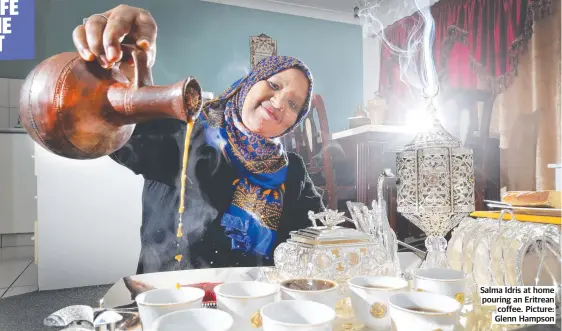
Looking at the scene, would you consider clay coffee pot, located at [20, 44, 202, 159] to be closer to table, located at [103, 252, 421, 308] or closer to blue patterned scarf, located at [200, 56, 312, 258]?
table, located at [103, 252, 421, 308]

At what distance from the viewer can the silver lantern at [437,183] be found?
1.26 metres

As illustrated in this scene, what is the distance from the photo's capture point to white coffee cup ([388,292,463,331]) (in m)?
0.65

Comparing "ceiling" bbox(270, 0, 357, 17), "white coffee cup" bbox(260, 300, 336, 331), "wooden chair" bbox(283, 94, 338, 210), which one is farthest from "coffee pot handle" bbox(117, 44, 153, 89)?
"ceiling" bbox(270, 0, 357, 17)

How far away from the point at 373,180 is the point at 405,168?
3.02ft

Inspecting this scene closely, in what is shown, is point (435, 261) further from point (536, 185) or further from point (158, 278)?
point (536, 185)

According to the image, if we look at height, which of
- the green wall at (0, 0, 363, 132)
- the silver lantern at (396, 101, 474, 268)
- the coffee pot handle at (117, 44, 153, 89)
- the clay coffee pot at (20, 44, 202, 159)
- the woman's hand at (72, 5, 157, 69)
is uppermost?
the green wall at (0, 0, 363, 132)

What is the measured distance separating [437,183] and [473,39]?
181 centimetres

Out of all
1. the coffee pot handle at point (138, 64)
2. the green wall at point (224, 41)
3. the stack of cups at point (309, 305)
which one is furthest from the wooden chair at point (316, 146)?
the stack of cups at point (309, 305)

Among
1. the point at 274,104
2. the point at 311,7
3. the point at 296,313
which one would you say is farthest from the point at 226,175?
the point at 296,313

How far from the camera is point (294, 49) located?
2053 mm

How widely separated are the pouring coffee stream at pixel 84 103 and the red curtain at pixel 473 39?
1.62 metres

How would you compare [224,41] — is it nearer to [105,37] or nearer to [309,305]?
[105,37]

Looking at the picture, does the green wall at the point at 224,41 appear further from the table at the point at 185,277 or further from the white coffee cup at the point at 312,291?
the white coffee cup at the point at 312,291

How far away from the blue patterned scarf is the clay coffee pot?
972 mm
